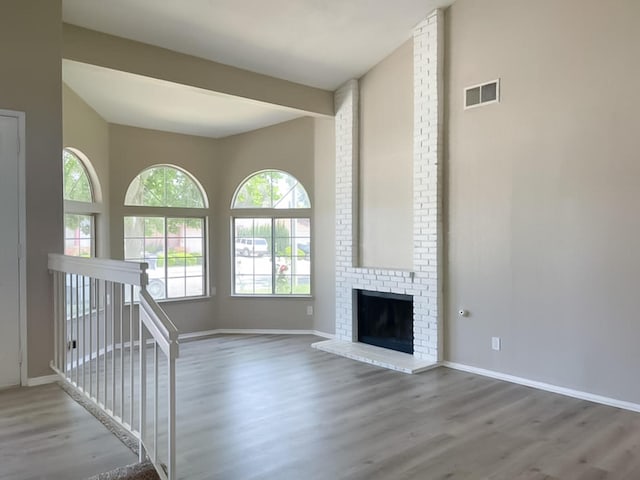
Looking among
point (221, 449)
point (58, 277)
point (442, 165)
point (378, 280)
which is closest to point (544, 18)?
point (442, 165)

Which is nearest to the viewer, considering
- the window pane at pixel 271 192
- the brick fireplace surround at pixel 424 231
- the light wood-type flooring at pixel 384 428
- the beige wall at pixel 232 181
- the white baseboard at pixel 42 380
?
the light wood-type flooring at pixel 384 428

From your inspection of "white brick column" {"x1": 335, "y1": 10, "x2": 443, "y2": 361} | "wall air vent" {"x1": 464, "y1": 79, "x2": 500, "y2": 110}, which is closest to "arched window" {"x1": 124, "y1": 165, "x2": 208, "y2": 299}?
"white brick column" {"x1": 335, "y1": 10, "x2": 443, "y2": 361}

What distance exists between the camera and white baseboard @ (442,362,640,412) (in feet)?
12.4

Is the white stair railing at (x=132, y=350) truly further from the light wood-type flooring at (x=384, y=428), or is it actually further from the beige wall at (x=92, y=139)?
the beige wall at (x=92, y=139)

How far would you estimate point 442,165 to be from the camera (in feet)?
16.5

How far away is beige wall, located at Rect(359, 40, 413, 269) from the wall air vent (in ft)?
2.43

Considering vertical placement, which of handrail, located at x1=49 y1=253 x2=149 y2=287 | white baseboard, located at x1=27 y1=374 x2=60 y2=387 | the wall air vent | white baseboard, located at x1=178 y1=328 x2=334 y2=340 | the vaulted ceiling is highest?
the vaulted ceiling

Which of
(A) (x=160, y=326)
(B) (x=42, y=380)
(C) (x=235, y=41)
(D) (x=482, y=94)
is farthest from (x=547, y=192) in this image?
(B) (x=42, y=380)

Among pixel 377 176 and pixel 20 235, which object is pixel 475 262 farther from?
pixel 20 235

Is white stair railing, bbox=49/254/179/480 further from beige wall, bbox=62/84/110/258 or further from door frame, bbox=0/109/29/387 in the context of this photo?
beige wall, bbox=62/84/110/258

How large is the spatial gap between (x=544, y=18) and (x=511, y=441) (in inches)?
139

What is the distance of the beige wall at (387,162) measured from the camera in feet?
17.9

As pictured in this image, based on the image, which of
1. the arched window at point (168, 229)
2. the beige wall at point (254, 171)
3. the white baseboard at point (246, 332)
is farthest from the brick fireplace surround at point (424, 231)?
the arched window at point (168, 229)

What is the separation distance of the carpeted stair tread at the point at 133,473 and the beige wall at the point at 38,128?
6.22ft
